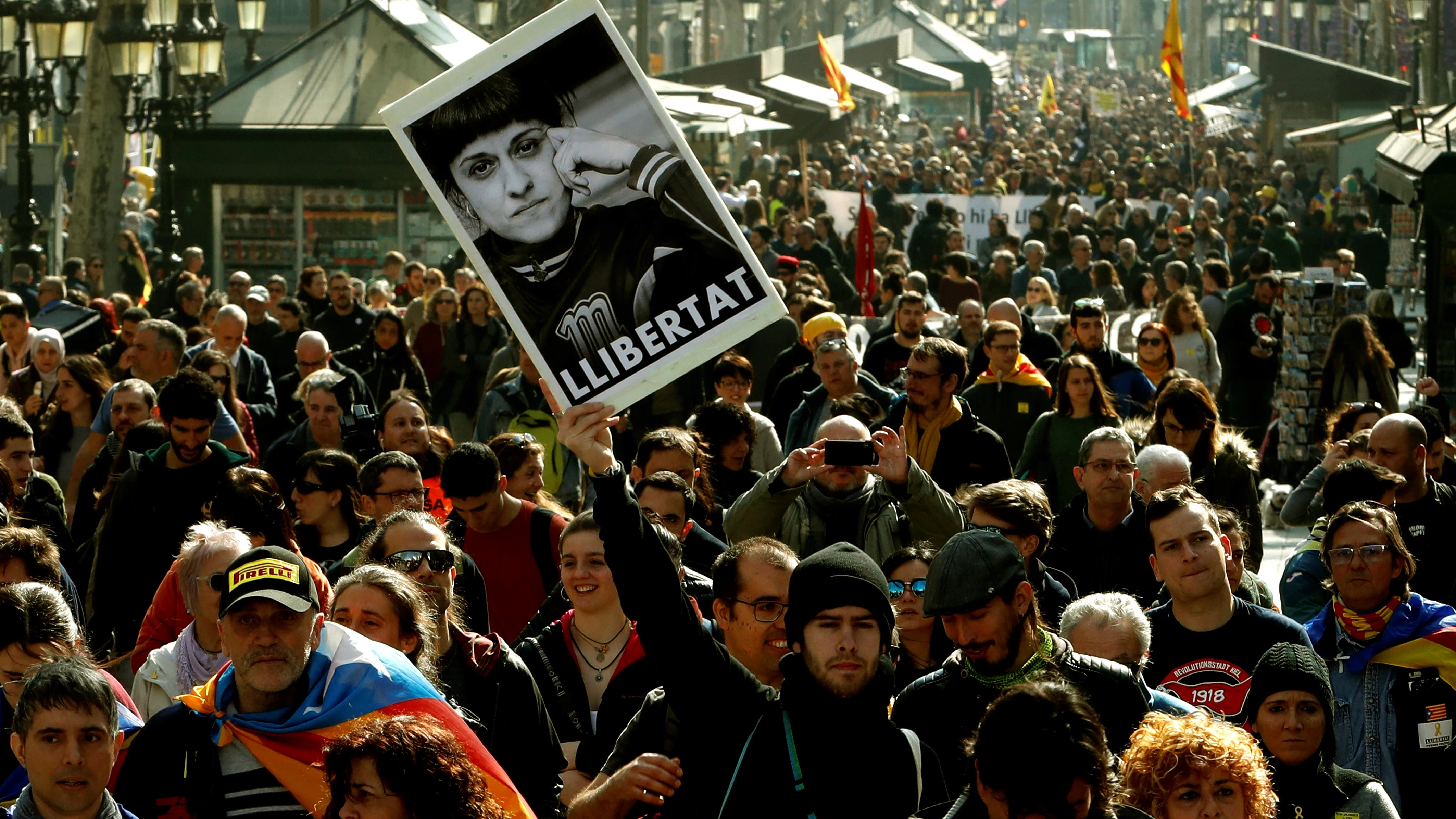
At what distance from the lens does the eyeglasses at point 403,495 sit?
282 inches

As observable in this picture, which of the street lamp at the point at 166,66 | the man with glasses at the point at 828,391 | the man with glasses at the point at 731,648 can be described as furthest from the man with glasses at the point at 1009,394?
the street lamp at the point at 166,66

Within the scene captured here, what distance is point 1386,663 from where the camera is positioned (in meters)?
5.61

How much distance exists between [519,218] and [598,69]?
39cm

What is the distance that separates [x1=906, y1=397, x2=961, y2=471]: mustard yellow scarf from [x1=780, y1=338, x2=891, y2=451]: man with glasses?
645 mm

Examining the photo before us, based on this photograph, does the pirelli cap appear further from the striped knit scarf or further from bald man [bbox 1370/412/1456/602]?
bald man [bbox 1370/412/1456/602]

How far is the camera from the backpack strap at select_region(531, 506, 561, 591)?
273 inches

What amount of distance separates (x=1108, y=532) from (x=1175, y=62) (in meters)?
25.3

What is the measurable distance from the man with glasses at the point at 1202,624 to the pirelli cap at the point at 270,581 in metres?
2.40

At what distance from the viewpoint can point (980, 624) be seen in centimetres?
427

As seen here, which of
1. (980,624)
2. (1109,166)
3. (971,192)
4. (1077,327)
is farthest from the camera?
(1109,166)

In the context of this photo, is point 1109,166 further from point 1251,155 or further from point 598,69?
point 598,69

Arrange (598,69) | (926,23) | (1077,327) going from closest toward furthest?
(598,69) < (1077,327) < (926,23)

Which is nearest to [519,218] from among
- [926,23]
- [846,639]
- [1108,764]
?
[846,639]

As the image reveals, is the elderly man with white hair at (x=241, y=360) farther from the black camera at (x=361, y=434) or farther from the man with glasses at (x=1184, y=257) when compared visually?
the man with glasses at (x=1184, y=257)
